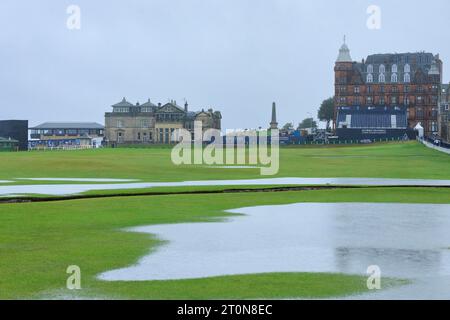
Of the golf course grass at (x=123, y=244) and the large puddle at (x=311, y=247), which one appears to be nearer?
the golf course grass at (x=123, y=244)

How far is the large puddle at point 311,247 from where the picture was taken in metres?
21.3

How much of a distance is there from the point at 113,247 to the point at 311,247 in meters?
6.26

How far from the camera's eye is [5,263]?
22.3 meters

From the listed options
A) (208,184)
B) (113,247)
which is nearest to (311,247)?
(113,247)

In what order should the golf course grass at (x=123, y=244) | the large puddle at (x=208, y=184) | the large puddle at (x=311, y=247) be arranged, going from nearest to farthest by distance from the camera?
the golf course grass at (x=123, y=244)
the large puddle at (x=311, y=247)
the large puddle at (x=208, y=184)

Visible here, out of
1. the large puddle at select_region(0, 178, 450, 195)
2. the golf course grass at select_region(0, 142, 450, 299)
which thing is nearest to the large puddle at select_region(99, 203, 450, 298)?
the golf course grass at select_region(0, 142, 450, 299)

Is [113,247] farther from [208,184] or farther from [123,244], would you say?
[208,184]

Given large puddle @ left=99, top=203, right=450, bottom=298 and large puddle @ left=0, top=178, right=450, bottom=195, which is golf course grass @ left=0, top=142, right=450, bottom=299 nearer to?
large puddle @ left=99, top=203, right=450, bottom=298

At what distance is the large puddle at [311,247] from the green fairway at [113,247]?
951 mm

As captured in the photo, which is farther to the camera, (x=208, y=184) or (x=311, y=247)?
(x=208, y=184)

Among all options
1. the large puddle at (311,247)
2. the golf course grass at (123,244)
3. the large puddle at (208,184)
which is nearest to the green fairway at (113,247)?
the golf course grass at (123,244)

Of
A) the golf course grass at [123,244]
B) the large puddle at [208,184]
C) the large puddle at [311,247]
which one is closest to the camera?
the golf course grass at [123,244]

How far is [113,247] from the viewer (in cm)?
2536

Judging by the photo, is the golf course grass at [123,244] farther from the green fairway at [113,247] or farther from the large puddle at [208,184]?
the large puddle at [208,184]
